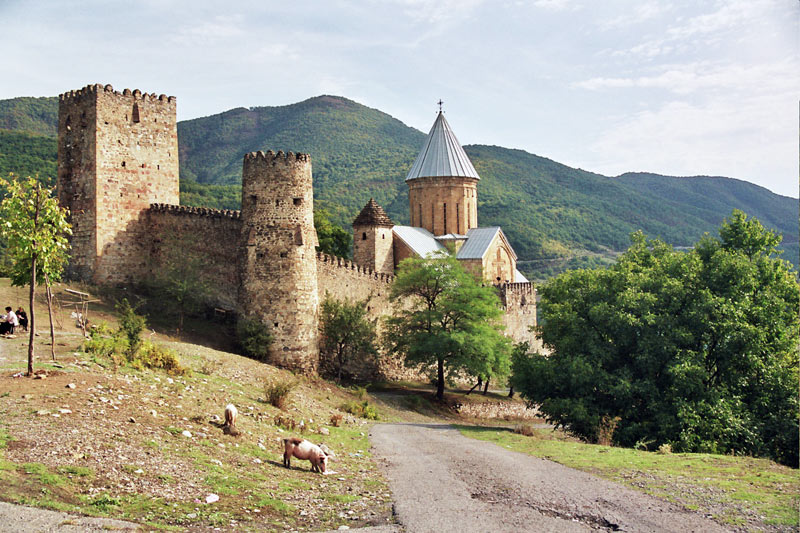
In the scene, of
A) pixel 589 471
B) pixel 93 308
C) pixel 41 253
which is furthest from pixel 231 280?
pixel 589 471

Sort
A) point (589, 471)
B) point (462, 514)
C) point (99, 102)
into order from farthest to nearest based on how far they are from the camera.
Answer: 1. point (99, 102)
2. point (589, 471)
3. point (462, 514)

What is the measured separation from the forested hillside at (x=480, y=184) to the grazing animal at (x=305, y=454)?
A: 113ft

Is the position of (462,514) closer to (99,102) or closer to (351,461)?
(351,461)

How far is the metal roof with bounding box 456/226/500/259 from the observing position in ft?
118

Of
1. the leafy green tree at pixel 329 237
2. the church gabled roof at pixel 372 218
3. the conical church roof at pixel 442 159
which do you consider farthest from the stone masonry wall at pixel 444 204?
the church gabled roof at pixel 372 218

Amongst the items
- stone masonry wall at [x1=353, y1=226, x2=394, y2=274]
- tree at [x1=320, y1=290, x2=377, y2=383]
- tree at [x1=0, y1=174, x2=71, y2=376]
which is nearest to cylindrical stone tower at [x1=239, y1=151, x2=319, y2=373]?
tree at [x1=320, y1=290, x2=377, y2=383]

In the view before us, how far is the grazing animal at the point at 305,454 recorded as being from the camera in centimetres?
1030

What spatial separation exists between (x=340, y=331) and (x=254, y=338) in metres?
3.26

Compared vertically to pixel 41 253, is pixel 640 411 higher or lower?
lower

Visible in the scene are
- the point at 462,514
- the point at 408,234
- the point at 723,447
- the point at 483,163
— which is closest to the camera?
the point at 462,514

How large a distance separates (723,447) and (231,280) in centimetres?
1488

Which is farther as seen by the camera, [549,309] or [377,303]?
[377,303]

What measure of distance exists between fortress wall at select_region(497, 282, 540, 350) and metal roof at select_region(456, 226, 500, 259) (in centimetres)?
236

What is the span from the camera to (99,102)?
22.2 m
